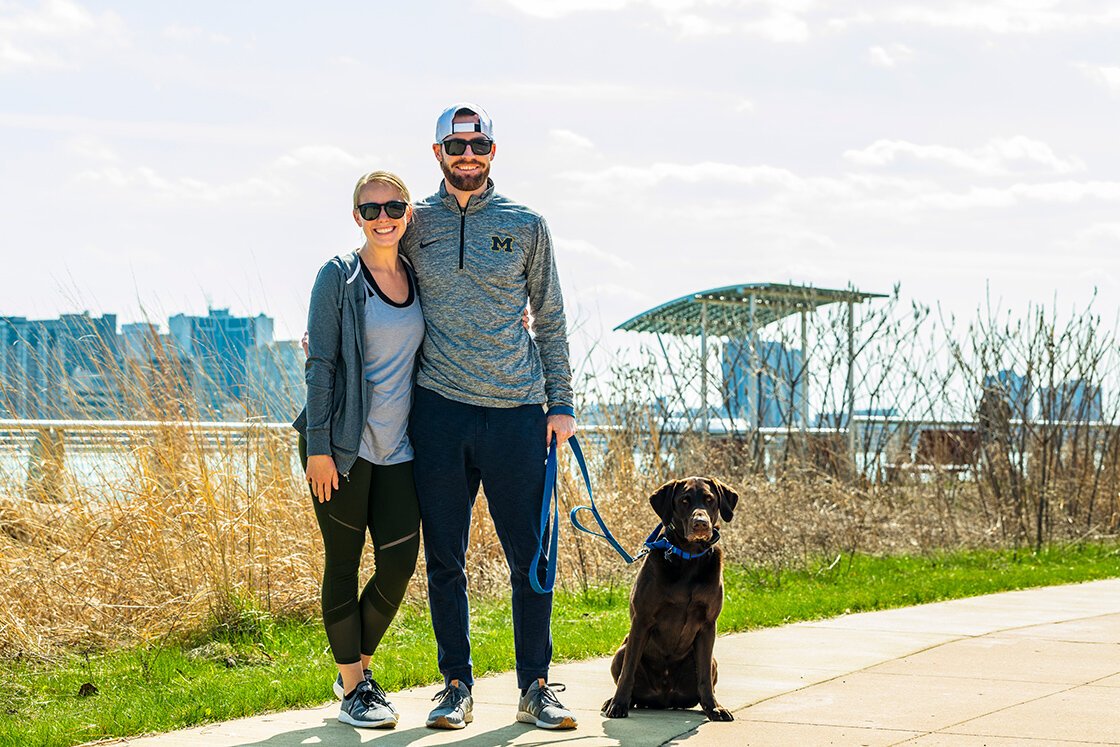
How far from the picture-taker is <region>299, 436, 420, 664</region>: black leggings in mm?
4836

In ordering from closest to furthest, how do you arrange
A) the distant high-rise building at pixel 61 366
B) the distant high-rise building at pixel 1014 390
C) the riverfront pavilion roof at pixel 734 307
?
the distant high-rise building at pixel 61 366 → the distant high-rise building at pixel 1014 390 → the riverfront pavilion roof at pixel 734 307

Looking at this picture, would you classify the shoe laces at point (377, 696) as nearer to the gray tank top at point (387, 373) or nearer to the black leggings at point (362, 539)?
the black leggings at point (362, 539)

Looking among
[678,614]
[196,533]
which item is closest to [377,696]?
[678,614]

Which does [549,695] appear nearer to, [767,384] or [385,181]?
[385,181]

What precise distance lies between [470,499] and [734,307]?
1042cm

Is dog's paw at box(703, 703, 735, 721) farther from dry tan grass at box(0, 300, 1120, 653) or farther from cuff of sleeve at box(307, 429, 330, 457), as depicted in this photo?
dry tan grass at box(0, 300, 1120, 653)

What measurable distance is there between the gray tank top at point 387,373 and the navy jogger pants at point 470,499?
62 mm

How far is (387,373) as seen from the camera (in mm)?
4832

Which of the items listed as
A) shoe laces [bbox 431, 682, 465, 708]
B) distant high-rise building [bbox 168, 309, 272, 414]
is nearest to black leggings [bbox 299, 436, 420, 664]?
shoe laces [bbox 431, 682, 465, 708]

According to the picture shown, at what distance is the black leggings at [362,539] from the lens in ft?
15.9

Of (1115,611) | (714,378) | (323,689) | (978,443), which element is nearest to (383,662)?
(323,689)

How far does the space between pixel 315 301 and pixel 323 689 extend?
1.72m

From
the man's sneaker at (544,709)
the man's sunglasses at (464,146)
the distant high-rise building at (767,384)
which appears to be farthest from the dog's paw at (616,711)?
the distant high-rise building at (767,384)

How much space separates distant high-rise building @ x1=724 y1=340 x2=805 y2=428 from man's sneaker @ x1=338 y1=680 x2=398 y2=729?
8.67 metres
